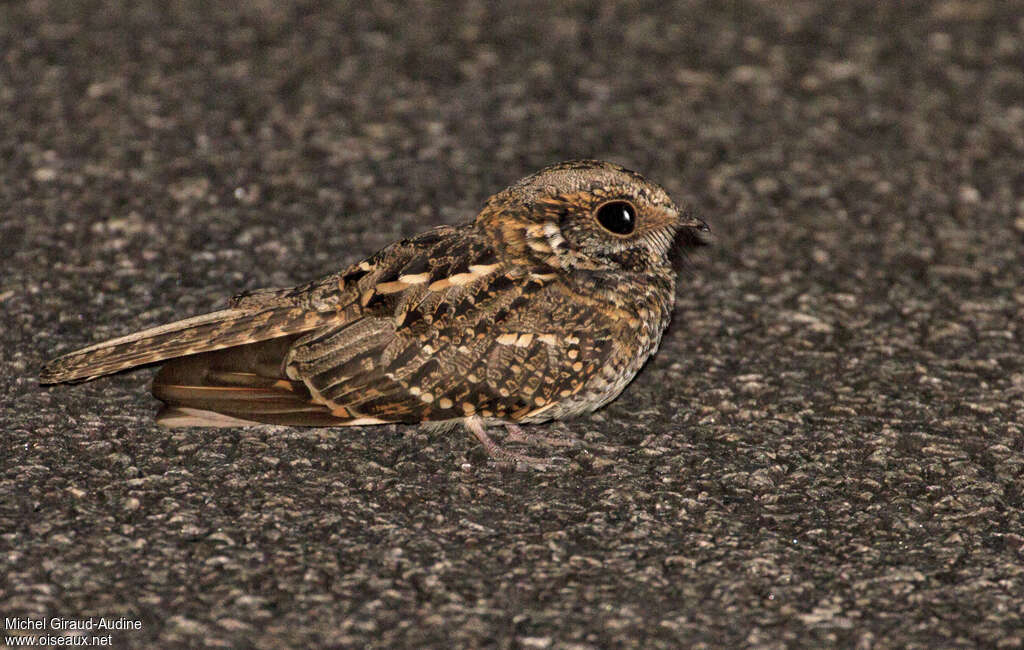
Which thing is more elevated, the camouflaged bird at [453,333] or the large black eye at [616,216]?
the large black eye at [616,216]

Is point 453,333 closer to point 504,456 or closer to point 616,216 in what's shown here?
point 504,456

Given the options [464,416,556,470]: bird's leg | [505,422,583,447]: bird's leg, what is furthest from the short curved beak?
[464,416,556,470]: bird's leg

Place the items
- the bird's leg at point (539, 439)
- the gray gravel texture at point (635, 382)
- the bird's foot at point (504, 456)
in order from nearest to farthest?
the gray gravel texture at point (635, 382) → the bird's foot at point (504, 456) → the bird's leg at point (539, 439)

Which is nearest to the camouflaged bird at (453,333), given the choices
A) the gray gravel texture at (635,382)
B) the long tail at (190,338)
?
the long tail at (190,338)

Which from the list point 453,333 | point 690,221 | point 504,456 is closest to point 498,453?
point 504,456

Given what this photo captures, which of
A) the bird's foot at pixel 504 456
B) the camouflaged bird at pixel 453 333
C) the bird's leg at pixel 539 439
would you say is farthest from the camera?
the bird's leg at pixel 539 439

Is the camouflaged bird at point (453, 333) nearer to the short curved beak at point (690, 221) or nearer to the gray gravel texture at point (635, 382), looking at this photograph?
the short curved beak at point (690, 221)

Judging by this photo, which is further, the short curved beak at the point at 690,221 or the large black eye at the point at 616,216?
the short curved beak at the point at 690,221
